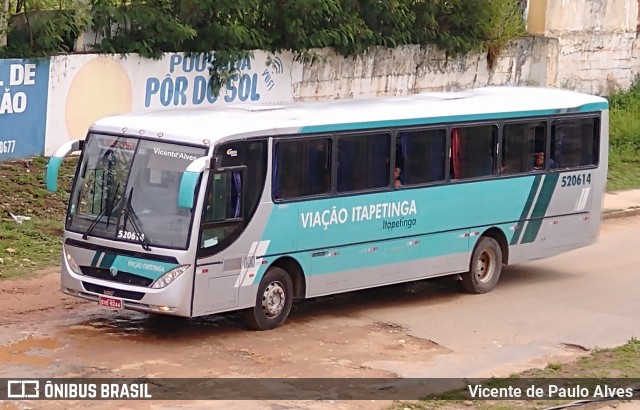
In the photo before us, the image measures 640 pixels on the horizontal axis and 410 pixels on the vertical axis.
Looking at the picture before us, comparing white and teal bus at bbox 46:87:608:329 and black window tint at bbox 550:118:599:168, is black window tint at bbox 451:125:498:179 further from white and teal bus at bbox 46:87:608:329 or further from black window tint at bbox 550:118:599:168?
black window tint at bbox 550:118:599:168

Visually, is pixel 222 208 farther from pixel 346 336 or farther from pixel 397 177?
pixel 397 177

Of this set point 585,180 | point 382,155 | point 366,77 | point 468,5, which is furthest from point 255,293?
point 468,5

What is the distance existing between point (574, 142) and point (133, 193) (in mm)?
7315

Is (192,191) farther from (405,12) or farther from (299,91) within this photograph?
(405,12)

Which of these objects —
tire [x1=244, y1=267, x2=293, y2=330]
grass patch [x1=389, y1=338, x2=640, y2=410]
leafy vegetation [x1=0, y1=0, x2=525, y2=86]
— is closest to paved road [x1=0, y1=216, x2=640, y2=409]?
tire [x1=244, y1=267, x2=293, y2=330]

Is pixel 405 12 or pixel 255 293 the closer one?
pixel 255 293

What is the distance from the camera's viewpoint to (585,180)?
18203 mm

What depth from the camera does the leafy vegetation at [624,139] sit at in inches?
1077

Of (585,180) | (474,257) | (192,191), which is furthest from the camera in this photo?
(585,180)

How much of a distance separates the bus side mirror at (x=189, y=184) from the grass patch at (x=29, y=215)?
410 cm

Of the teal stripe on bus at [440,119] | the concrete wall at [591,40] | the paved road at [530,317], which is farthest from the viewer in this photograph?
the concrete wall at [591,40]

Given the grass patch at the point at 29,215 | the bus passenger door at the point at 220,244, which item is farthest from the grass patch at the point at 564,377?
the grass patch at the point at 29,215

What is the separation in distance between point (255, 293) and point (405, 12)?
41.4ft

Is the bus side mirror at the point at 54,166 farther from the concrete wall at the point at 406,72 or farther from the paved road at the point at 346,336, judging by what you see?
the concrete wall at the point at 406,72
